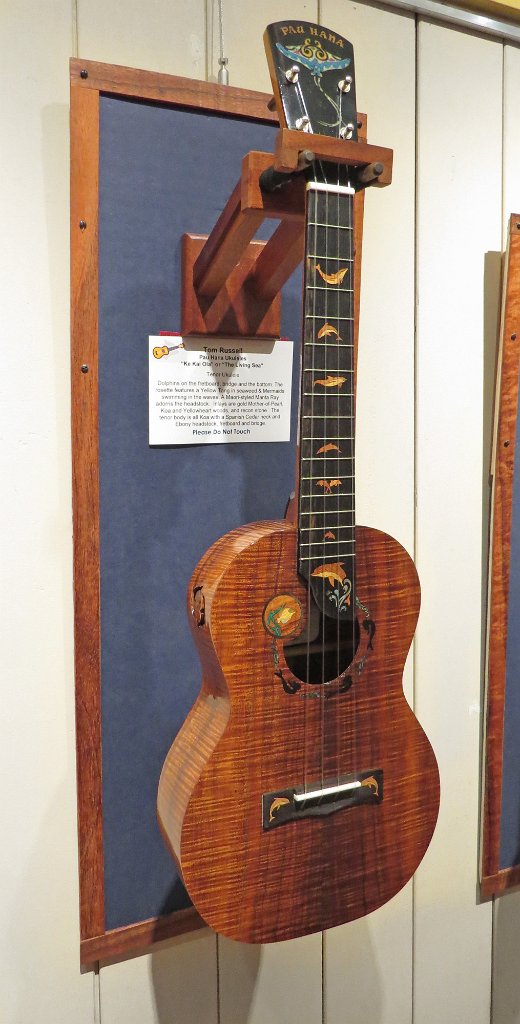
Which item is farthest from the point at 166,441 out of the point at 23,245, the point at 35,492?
→ the point at 23,245

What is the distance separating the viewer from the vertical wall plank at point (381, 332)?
1.10 metres

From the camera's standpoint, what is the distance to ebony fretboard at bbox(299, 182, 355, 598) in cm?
80

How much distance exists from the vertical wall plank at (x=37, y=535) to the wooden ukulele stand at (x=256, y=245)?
159 millimetres

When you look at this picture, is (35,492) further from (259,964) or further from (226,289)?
(259,964)

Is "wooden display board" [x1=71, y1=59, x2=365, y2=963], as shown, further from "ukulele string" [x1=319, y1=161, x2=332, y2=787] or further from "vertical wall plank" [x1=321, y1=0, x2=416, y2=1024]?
"ukulele string" [x1=319, y1=161, x2=332, y2=787]

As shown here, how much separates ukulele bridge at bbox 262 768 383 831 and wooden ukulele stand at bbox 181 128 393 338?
53 centimetres

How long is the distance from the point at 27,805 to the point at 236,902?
31 centimetres

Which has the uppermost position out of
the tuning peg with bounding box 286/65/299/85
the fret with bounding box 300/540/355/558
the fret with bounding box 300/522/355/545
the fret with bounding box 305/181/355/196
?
the tuning peg with bounding box 286/65/299/85

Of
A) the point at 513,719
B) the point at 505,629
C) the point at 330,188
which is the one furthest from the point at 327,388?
the point at 513,719

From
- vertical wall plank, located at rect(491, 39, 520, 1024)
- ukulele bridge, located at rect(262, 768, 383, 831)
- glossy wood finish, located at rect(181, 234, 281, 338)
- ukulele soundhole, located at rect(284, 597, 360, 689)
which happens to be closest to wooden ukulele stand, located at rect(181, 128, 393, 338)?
glossy wood finish, located at rect(181, 234, 281, 338)

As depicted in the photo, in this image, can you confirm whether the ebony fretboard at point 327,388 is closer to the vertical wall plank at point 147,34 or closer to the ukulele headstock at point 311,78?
the ukulele headstock at point 311,78

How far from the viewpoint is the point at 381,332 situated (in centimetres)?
113

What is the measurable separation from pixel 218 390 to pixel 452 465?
40cm

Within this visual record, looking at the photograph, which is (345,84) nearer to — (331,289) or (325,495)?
(331,289)
